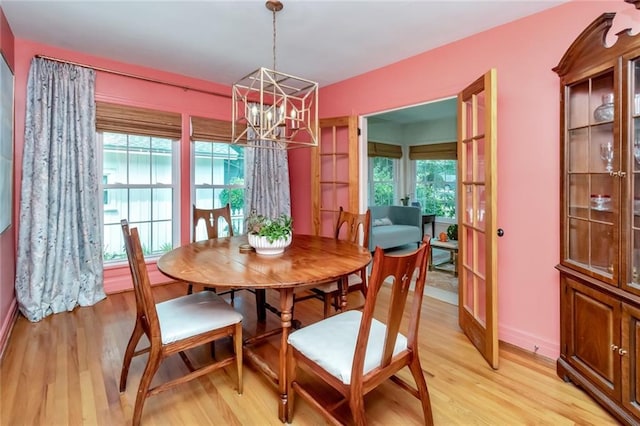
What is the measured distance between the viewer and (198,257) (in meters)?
2.11

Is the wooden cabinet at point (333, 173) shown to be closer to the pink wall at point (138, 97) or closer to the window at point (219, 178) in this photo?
the window at point (219, 178)

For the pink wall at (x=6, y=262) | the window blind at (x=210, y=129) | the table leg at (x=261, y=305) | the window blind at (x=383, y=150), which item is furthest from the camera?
the window blind at (x=383, y=150)

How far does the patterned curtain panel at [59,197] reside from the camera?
2896 millimetres

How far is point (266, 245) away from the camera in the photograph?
2162mm

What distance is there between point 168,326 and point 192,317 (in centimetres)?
14

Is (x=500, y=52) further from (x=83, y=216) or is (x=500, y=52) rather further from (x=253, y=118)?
(x=83, y=216)

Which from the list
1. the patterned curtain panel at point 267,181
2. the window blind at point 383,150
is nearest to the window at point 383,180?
the window blind at point 383,150

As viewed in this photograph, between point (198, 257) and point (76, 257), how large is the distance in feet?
6.21

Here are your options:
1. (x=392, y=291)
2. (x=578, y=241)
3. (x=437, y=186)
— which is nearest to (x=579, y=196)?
(x=578, y=241)

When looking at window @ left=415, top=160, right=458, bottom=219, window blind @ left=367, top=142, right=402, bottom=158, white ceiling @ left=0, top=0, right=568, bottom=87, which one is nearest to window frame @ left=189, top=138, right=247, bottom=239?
white ceiling @ left=0, top=0, right=568, bottom=87

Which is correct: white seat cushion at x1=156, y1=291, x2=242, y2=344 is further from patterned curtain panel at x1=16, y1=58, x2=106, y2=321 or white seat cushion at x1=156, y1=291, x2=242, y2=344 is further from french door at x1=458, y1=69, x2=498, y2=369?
patterned curtain panel at x1=16, y1=58, x2=106, y2=321

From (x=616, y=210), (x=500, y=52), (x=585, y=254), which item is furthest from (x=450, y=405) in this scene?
(x=500, y=52)

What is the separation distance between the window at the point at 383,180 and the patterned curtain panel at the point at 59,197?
4.78 meters

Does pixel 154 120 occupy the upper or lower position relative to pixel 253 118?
upper
